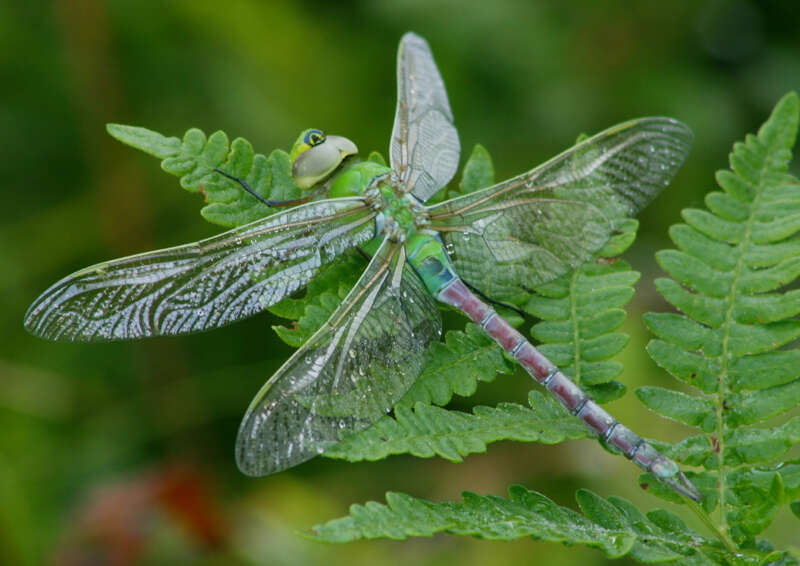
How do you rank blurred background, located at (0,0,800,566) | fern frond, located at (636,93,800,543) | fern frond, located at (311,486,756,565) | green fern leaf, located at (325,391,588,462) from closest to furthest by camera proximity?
fern frond, located at (311,486,756,565) → green fern leaf, located at (325,391,588,462) → fern frond, located at (636,93,800,543) → blurred background, located at (0,0,800,566)

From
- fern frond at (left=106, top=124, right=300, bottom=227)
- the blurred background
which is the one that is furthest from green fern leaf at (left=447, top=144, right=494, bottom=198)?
the blurred background

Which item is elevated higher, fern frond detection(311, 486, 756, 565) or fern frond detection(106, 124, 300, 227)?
fern frond detection(106, 124, 300, 227)

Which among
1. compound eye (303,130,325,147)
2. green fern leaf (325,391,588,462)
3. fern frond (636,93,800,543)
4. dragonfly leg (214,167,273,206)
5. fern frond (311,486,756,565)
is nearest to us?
fern frond (311,486,756,565)

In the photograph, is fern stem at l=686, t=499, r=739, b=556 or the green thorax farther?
the green thorax

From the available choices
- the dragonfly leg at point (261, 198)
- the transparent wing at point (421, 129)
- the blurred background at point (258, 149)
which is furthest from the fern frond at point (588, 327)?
the blurred background at point (258, 149)

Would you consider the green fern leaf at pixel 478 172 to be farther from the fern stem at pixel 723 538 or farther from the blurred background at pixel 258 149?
the blurred background at pixel 258 149

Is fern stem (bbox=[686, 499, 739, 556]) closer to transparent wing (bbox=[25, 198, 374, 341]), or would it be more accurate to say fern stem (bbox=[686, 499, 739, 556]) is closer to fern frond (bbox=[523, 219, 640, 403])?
fern frond (bbox=[523, 219, 640, 403])
